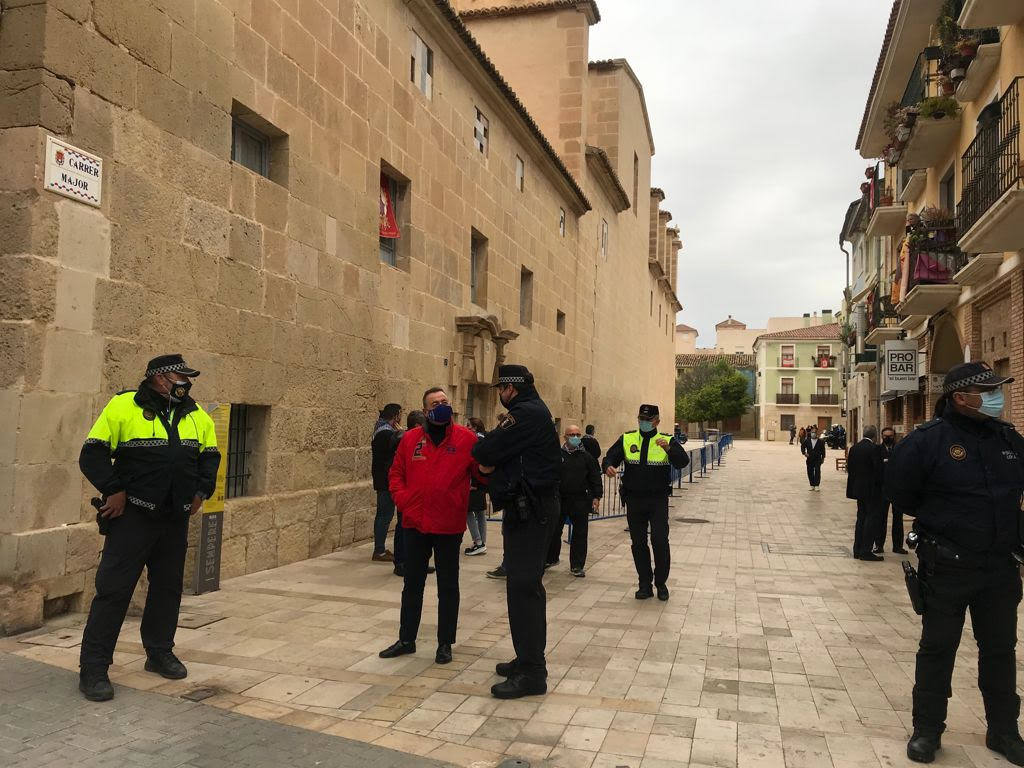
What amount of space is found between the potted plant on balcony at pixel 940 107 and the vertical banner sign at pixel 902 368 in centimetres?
535

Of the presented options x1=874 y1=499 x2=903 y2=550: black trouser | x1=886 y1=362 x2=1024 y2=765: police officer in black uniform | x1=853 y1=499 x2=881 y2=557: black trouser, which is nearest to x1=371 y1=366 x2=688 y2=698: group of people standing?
x1=886 y1=362 x2=1024 y2=765: police officer in black uniform

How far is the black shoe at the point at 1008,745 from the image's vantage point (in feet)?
11.7

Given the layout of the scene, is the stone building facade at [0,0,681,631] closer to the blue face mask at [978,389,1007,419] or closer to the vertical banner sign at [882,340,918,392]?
the blue face mask at [978,389,1007,419]

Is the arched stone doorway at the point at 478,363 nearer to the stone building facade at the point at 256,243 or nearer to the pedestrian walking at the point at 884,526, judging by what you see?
the stone building facade at the point at 256,243

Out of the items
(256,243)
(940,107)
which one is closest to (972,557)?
(256,243)

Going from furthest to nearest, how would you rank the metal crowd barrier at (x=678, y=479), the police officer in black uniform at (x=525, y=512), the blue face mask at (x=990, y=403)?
the metal crowd barrier at (x=678, y=479), the police officer in black uniform at (x=525, y=512), the blue face mask at (x=990, y=403)

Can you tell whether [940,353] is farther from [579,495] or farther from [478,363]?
[579,495]

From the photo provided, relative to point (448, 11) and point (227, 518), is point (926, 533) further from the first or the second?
point (448, 11)

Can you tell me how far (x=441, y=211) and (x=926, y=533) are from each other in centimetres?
962

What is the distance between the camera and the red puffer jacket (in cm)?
495

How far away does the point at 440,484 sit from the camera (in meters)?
4.95

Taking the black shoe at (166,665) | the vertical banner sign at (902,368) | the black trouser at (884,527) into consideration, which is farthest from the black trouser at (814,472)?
the black shoe at (166,665)

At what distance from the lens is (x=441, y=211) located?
12.3 m

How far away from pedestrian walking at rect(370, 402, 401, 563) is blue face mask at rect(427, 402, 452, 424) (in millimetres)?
2819
